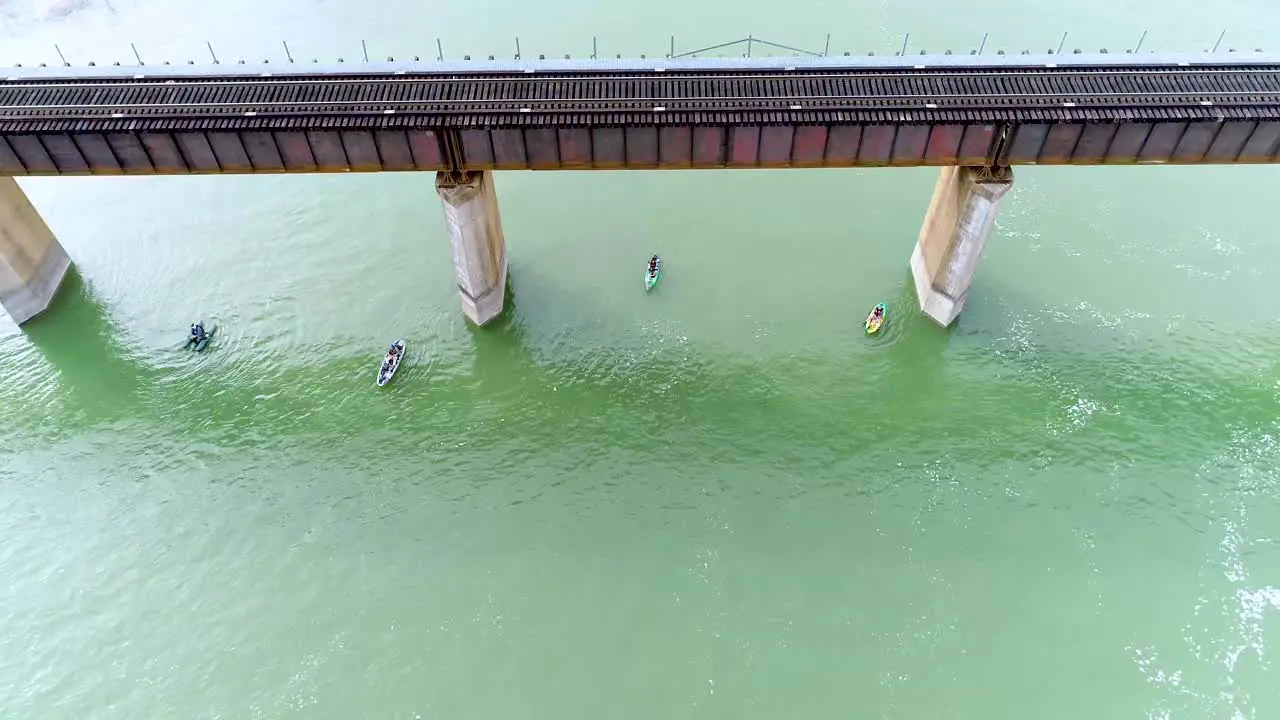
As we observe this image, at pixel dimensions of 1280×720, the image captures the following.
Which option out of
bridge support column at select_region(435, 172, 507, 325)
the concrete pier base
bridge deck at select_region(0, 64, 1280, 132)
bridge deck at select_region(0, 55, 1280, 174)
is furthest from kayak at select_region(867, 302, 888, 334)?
the concrete pier base

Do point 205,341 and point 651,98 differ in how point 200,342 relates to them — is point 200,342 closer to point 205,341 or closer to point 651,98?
point 205,341

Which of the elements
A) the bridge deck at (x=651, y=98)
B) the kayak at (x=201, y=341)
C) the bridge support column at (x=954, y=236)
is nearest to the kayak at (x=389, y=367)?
the kayak at (x=201, y=341)

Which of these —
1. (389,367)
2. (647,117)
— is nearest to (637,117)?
(647,117)

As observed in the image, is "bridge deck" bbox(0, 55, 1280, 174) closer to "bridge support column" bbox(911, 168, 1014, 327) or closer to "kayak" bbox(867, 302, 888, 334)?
"bridge support column" bbox(911, 168, 1014, 327)

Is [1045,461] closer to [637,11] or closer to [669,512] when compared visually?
[669,512]

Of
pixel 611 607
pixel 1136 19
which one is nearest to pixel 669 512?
pixel 611 607
